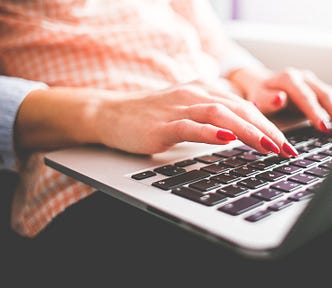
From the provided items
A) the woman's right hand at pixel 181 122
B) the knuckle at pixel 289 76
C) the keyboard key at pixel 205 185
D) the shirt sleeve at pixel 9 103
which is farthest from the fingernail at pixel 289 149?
the shirt sleeve at pixel 9 103

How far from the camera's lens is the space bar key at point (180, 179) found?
0.44 metres

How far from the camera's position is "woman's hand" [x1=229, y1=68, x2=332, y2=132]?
65cm

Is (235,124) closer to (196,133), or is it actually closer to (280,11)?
(196,133)

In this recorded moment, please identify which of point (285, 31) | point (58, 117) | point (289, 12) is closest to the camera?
point (58, 117)

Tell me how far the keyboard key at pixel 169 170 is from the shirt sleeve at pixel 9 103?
0.22m

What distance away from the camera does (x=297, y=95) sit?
0.66m

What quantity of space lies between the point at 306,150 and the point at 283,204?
17 centimetres

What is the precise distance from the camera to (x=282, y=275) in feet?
1.37

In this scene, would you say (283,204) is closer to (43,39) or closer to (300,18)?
(43,39)

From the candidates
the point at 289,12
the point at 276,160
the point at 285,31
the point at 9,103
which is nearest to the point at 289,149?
the point at 276,160

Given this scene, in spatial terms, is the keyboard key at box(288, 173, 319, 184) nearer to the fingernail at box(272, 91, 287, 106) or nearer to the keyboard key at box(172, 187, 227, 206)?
the keyboard key at box(172, 187, 227, 206)

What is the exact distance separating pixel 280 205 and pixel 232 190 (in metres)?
0.05

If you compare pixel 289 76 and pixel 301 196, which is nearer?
pixel 301 196

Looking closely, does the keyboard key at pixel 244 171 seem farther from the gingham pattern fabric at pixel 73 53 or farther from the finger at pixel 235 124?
the gingham pattern fabric at pixel 73 53
